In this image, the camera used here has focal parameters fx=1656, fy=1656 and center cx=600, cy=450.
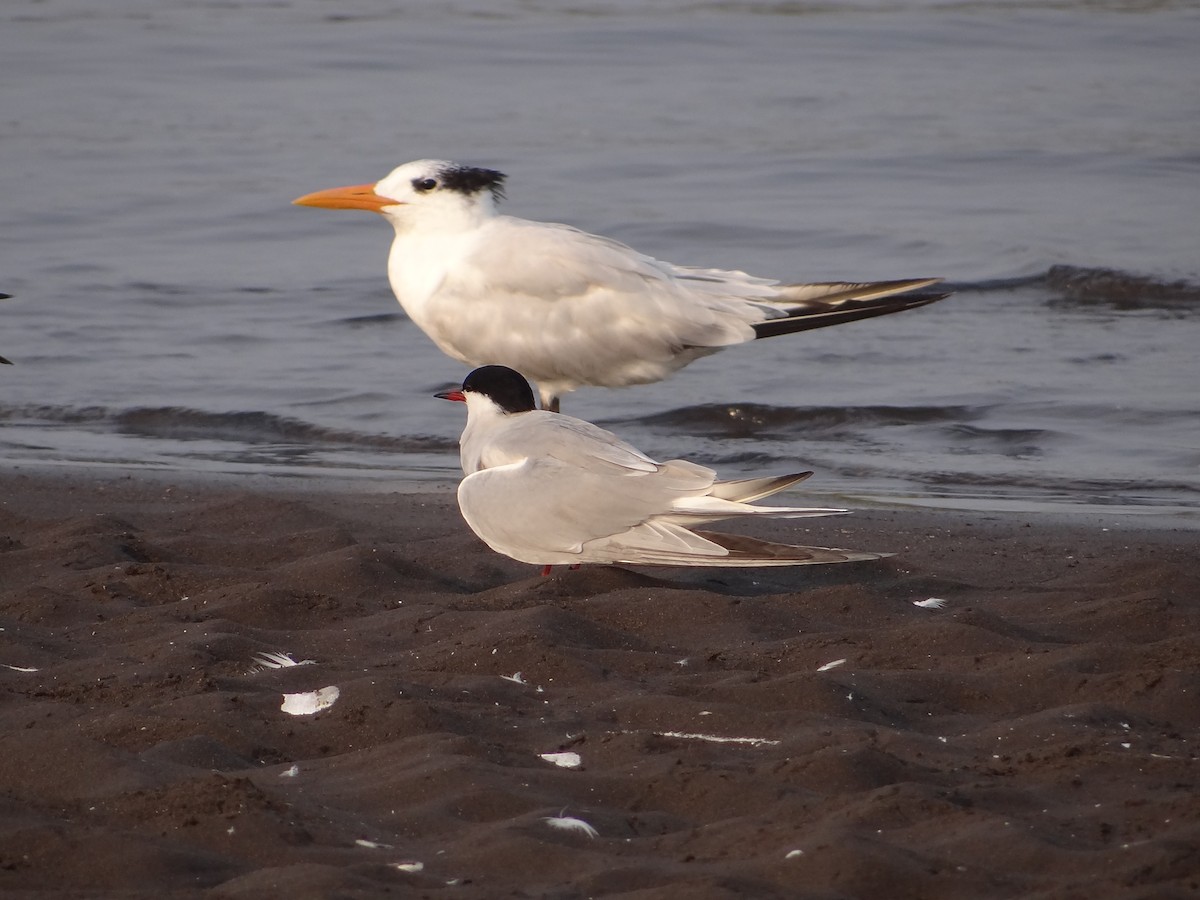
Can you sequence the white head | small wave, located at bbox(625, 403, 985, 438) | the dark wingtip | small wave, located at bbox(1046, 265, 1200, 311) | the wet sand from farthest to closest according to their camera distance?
small wave, located at bbox(1046, 265, 1200, 311)
small wave, located at bbox(625, 403, 985, 438)
the white head
the dark wingtip
the wet sand

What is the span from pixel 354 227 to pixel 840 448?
6.53m

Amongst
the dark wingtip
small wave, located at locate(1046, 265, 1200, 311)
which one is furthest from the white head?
small wave, located at locate(1046, 265, 1200, 311)

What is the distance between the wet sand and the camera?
2.71 meters

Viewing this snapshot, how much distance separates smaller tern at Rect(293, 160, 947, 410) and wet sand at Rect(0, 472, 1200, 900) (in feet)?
5.30

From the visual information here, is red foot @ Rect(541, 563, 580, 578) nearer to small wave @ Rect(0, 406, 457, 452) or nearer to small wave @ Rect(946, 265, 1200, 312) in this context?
small wave @ Rect(0, 406, 457, 452)

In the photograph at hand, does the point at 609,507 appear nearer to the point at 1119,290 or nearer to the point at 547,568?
the point at 547,568

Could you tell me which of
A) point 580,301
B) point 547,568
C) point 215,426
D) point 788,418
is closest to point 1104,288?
point 788,418

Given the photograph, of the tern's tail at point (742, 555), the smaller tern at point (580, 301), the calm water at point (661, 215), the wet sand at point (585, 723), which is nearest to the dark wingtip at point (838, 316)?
the smaller tern at point (580, 301)

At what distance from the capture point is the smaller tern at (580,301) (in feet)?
21.4

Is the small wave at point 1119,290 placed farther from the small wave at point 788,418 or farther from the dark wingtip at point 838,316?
the dark wingtip at point 838,316

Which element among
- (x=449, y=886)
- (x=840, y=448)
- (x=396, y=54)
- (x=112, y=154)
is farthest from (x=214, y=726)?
(x=396, y=54)

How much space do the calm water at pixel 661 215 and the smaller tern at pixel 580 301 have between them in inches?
27.4

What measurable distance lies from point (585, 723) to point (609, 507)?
1.27m

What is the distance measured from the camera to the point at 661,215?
12.4 meters
